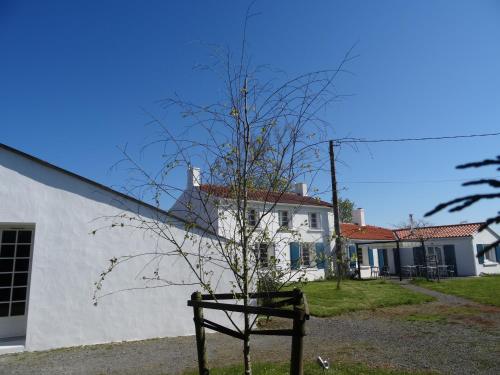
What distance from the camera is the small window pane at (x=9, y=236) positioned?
321 inches

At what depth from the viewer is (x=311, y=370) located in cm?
581

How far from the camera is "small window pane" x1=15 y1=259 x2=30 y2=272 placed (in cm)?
819

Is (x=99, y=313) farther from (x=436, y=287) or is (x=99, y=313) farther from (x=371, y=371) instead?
(x=436, y=287)

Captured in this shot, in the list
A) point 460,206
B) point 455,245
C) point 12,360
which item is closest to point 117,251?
point 12,360

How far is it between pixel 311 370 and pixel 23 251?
6.55 meters

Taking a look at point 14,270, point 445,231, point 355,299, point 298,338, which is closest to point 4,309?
point 14,270

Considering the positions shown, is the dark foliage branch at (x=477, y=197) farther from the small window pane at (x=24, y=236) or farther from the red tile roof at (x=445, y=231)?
the red tile roof at (x=445, y=231)

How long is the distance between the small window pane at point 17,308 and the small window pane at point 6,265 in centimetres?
74

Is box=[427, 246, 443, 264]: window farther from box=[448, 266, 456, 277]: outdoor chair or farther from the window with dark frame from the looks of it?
the window with dark frame

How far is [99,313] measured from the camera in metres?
8.34

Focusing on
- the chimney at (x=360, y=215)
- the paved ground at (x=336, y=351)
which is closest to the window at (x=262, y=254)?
the paved ground at (x=336, y=351)

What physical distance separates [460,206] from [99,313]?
839 cm

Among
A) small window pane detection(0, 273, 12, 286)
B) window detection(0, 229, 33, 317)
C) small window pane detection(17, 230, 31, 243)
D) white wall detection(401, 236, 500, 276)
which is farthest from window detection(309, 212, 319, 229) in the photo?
small window pane detection(0, 273, 12, 286)

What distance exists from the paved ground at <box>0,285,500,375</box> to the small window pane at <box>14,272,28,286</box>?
1528mm
